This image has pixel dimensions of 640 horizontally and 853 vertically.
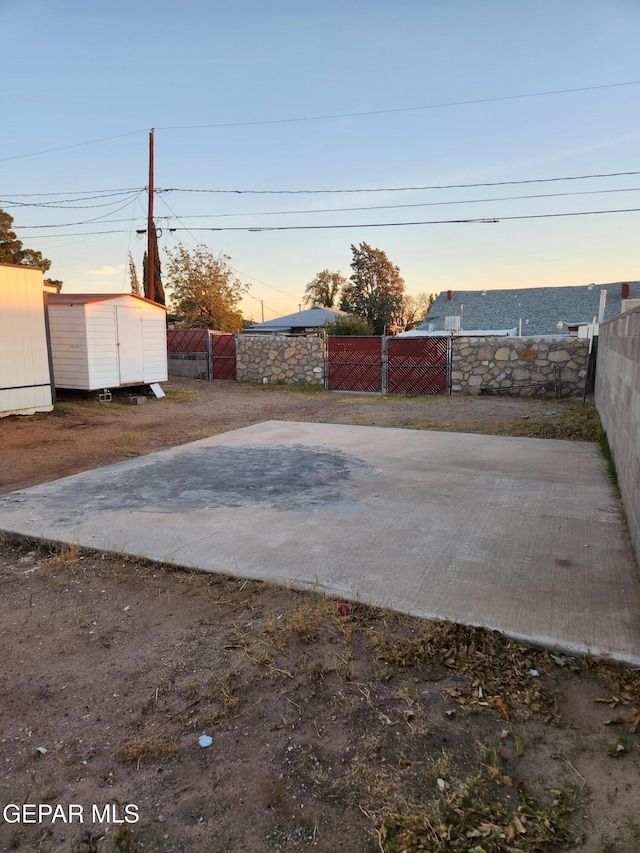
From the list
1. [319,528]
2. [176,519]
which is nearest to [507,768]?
[319,528]

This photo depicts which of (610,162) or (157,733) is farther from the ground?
(610,162)

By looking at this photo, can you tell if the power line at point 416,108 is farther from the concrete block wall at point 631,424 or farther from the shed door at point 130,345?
the concrete block wall at point 631,424

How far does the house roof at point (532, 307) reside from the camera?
31.0 metres

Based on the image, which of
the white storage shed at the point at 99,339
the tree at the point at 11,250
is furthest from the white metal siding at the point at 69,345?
the tree at the point at 11,250

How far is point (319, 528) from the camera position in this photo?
4.25 metres

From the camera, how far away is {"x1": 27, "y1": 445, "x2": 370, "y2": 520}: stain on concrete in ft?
16.3

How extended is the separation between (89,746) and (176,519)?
8.46ft

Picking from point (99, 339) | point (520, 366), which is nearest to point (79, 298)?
point (99, 339)

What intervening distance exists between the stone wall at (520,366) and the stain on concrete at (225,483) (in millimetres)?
9584

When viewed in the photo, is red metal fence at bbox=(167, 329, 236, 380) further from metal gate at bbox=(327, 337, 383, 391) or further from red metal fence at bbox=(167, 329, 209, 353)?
metal gate at bbox=(327, 337, 383, 391)

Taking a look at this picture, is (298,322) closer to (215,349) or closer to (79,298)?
(215,349)

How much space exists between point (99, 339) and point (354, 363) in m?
8.02

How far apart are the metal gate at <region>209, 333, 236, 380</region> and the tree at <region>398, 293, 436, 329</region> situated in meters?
29.0

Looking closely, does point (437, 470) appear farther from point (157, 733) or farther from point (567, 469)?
point (157, 733)
